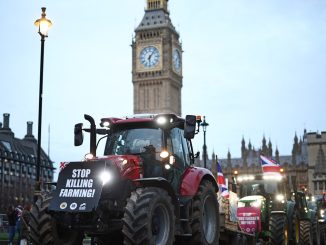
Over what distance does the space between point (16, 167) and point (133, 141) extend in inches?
3791

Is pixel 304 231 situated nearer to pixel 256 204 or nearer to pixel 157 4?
pixel 256 204

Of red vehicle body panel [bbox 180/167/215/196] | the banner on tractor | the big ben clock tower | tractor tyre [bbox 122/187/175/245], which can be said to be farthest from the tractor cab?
the big ben clock tower

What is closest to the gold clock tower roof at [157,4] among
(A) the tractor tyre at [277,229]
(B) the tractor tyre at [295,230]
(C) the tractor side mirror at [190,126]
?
(B) the tractor tyre at [295,230]

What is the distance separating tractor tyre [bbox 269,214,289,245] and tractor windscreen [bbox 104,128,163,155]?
6751 mm

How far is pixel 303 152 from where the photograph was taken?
113062mm

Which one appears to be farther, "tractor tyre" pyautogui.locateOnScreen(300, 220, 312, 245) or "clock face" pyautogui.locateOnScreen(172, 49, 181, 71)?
"clock face" pyautogui.locateOnScreen(172, 49, 181, 71)

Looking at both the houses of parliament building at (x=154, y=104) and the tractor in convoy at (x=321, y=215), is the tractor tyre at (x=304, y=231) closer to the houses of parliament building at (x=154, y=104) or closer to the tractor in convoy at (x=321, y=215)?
the tractor in convoy at (x=321, y=215)

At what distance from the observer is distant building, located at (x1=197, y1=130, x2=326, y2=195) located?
9312 cm

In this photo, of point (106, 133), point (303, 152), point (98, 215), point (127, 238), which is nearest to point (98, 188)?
point (98, 215)

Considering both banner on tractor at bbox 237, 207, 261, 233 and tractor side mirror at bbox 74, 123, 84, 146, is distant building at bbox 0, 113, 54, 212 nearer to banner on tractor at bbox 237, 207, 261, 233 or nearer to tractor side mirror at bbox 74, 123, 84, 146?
banner on tractor at bbox 237, 207, 261, 233

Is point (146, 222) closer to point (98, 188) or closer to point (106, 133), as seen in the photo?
point (98, 188)

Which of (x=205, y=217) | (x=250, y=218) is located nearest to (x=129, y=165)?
(x=205, y=217)

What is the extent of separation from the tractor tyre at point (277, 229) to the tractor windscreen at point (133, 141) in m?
6.75

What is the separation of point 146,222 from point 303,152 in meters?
108
